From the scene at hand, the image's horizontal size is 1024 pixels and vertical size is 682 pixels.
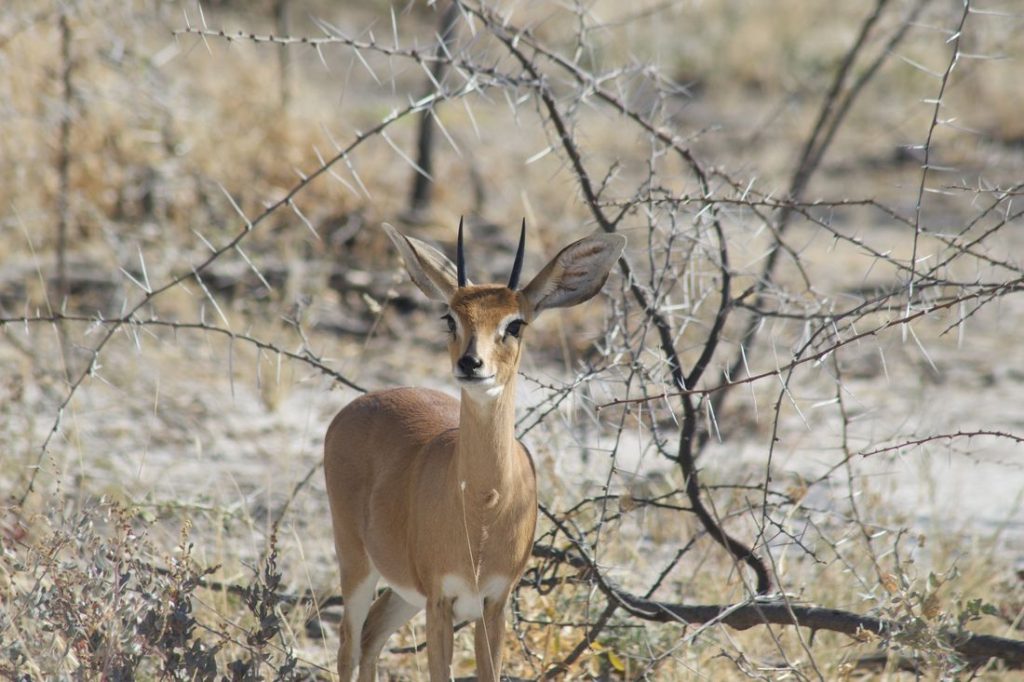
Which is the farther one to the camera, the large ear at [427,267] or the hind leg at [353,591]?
the hind leg at [353,591]

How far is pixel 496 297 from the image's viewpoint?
142 inches

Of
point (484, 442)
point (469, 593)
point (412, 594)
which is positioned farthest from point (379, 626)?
point (484, 442)

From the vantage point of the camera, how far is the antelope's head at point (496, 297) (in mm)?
3473

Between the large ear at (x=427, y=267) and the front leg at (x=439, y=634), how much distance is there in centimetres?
83

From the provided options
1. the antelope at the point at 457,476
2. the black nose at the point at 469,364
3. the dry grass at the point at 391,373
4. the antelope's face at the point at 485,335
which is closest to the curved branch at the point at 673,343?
the dry grass at the point at 391,373

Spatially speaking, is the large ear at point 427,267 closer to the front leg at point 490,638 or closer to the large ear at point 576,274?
the large ear at point 576,274

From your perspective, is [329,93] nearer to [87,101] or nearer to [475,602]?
[87,101]

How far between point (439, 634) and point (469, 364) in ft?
2.55

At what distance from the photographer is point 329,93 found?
13844 millimetres

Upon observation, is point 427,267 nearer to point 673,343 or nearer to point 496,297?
point 496,297

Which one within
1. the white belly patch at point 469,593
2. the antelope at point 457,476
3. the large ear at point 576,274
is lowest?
the white belly patch at point 469,593

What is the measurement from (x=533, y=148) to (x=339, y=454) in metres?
9.32

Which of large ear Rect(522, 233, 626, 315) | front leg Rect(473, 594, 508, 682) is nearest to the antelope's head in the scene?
large ear Rect(522, 233, 626, 315)

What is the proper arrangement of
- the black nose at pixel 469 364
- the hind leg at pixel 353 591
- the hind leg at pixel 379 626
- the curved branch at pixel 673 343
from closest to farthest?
the black nose at pixel 469 364 → the hind leg at pixel 353 591 → the hind leg at pixel 379 626 → the curved branch at pixel 673 343
